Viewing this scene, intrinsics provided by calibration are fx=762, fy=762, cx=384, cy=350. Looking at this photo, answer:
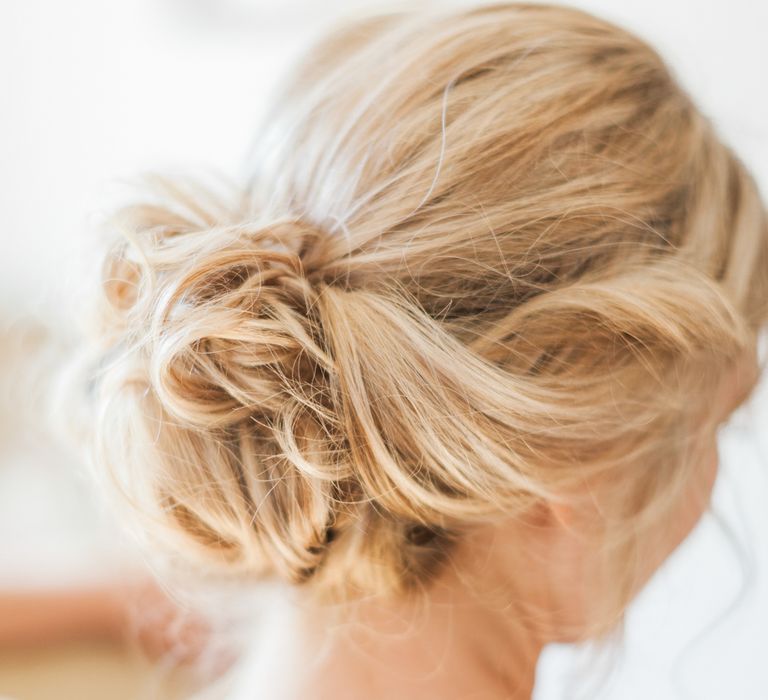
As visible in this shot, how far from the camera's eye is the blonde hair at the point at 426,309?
457mm

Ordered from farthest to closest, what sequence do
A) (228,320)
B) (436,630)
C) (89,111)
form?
(89,111)
(436,630)
(228,320)

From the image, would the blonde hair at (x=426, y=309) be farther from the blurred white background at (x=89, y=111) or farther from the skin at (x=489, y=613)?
the blurred white background at (x=89, y=111)

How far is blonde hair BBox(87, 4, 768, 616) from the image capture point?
457 millimetres

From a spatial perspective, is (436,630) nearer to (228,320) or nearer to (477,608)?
(477,608)

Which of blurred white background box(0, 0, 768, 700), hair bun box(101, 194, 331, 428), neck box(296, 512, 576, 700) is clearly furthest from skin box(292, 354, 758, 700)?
blurred white background box(0, 0, 768, 700)

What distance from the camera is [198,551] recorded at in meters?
0.54

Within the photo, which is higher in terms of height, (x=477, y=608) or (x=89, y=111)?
(x=89, y=111)

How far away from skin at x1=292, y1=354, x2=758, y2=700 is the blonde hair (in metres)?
0.04

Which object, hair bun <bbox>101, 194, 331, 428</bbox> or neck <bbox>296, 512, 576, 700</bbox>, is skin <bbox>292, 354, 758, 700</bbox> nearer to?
neck <bbox>296, 512, 576, 700</bbox>

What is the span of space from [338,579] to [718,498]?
0.48 metres

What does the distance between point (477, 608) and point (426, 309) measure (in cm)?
25

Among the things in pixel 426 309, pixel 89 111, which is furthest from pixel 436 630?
pixel 89 111

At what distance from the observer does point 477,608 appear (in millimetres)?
579

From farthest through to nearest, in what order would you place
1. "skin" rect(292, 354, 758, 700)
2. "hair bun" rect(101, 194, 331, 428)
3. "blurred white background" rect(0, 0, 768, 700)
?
1. "blurred white background" rect(0, 0, 768, 700)
2. "skin" rect(292, 354, 758, 700)
3. "hair bun" rect(101, 194, 331, 428)
